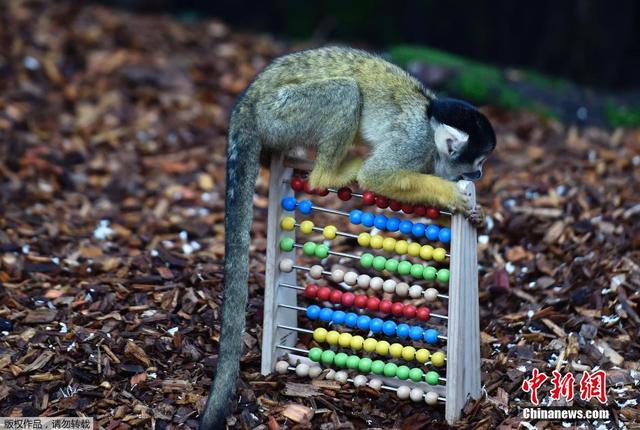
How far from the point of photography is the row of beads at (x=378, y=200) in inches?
161

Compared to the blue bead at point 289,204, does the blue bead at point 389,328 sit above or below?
below

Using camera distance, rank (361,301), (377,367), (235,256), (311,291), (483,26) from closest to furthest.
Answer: (235,256) < (377,367) < (361,301) < (311,291) < (483,26)

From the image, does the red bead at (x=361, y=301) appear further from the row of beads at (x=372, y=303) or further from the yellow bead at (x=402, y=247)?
the yellow bead at (x=402, y=247)

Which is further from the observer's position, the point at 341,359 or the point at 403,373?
the point at 341,359

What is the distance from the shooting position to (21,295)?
4879 millimetres

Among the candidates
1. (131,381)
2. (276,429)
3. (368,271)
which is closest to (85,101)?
(368,271)

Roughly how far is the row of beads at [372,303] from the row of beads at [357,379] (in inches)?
14.2

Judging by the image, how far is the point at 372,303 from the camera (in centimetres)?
424

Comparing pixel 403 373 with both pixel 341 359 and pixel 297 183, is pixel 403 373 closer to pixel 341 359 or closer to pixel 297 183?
pixel 341 359

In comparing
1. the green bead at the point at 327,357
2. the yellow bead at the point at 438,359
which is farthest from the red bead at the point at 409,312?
the green bead at the point at 327,357

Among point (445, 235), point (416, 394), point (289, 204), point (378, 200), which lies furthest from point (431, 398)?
point (289, 204)

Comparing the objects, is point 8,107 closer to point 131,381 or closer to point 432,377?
point 131,381

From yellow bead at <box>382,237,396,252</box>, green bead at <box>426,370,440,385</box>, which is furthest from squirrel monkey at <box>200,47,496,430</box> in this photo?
green bead at <box>426,370,440,385</box>

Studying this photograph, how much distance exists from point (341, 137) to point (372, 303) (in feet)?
2.88
